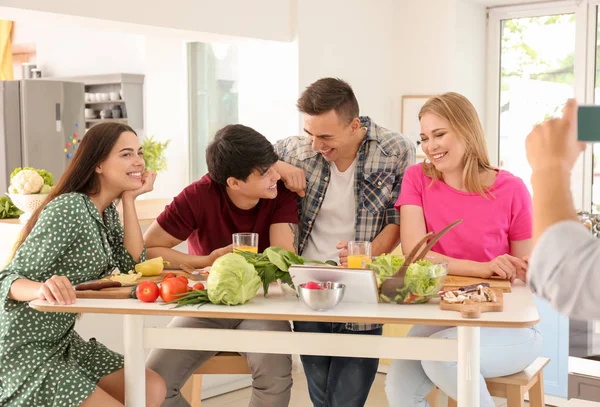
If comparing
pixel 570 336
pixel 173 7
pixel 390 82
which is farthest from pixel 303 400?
pixel 390 82

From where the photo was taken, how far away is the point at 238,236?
96.6 inches

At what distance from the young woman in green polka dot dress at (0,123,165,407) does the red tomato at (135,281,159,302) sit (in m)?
0.18

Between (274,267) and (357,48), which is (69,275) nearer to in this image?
(274,267)

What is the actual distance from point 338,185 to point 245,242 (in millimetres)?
595

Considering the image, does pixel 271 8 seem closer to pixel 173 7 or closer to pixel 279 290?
pixel 173 7

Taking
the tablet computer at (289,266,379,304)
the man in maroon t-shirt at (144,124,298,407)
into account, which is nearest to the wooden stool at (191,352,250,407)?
the man in maroon t-shirt at (144,124,298,407)

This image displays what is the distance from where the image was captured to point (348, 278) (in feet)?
6.85

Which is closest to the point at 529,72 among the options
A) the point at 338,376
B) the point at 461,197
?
the point at 461,197

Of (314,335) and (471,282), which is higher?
(471,282)

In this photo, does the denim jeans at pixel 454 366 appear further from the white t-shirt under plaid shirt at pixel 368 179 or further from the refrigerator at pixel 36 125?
the refrigerator at pixel 36 125

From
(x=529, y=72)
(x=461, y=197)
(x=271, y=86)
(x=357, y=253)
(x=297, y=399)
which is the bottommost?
(x=297, y=399)

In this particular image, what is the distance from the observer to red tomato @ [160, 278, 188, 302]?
2146 mm

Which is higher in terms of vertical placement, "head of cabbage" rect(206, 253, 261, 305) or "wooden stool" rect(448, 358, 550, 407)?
"head of cabbage" rect(206, 253, 261, 305)

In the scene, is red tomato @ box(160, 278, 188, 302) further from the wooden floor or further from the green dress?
the wooden floor
